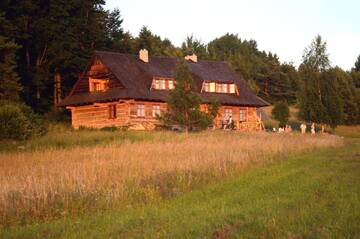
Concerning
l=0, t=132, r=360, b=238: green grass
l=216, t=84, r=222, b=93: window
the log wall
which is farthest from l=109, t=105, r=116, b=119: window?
l=0, t=132, r=360, b=238: green grass

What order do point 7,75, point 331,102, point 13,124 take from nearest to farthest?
1. point 13,124
2. point 7,75
3. point 331,102

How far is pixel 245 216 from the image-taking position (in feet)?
32.7

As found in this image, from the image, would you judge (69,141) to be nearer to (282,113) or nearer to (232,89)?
(232,89)

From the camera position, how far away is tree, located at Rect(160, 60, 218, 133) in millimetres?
33875

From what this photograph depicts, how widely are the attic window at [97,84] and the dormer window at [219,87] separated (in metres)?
9.44

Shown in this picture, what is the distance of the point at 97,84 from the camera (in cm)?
4919

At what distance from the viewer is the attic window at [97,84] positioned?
48656 mm

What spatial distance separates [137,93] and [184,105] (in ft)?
38.3

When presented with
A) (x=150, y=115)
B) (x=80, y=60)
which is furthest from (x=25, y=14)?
(x=150, y=115)

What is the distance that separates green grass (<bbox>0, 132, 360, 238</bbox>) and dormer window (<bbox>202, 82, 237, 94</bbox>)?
123 feet

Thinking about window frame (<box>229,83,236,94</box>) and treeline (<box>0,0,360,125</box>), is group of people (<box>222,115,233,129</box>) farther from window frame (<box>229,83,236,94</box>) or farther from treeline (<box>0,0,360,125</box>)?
treeline (<box>0,0,360,125</box>)

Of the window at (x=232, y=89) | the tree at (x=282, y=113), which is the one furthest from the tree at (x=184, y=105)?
the tree at (x=282, y=113)

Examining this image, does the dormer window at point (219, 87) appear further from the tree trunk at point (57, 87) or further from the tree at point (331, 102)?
the tree trunk at point (57, 87)

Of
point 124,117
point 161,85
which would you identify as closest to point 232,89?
point 161,85
